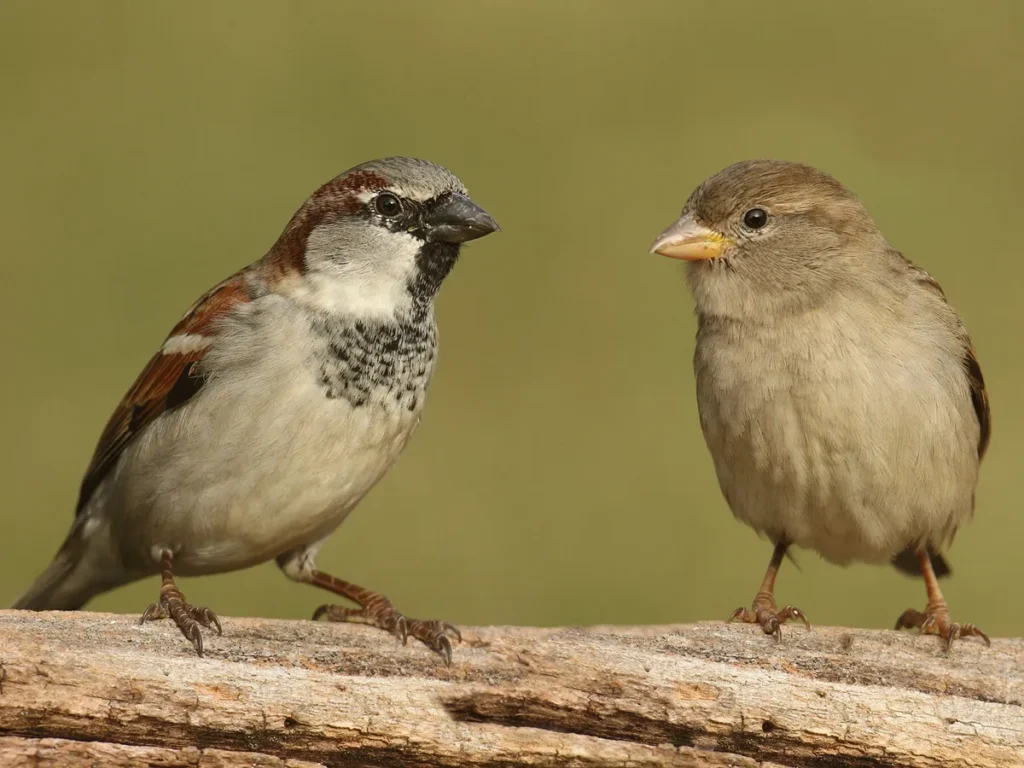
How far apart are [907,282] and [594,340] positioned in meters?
2.98

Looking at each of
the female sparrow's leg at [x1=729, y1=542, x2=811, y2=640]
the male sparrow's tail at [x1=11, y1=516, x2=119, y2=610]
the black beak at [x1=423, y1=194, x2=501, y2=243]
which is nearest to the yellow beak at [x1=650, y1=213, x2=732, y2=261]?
the black beak at [x1=423, y1=194, x2=501, y2=243]

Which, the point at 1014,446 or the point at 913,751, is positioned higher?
the point at 1014,446

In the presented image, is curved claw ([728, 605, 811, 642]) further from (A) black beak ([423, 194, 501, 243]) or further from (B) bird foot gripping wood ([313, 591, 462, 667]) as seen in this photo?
(A) black beak ([423, 194, 501, 243])

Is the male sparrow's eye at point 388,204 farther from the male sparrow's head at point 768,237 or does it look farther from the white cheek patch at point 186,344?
the male sparrow's head at point 768,237

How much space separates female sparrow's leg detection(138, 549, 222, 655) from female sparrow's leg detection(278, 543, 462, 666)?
1.35ft

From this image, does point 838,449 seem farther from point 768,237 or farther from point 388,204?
point 388,204

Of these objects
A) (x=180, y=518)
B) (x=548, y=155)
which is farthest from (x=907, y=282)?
(x=548, y=155)

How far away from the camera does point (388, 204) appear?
11.6 ft

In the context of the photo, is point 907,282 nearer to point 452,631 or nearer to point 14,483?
point 452,631

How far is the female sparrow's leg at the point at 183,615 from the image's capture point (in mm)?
3170

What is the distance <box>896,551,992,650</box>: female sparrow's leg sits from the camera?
142 inches

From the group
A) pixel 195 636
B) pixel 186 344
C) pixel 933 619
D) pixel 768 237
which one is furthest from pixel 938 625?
pixel 186 344

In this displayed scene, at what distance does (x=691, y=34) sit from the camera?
787 cm

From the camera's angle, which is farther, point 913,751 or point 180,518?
point 180,518
